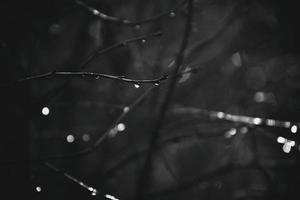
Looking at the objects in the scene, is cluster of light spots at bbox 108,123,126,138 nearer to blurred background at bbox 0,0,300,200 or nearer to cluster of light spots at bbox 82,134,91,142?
blurred background at bbox 0,0,300,200

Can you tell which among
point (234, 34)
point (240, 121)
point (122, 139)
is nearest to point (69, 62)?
point (122, 139)

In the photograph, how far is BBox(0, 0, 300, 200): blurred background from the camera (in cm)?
202

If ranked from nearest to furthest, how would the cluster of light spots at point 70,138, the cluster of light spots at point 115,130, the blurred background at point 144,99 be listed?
the blurred background at point 144,99
the cluster of light spots at point 115,130
the cluster of light spots at point 70,138

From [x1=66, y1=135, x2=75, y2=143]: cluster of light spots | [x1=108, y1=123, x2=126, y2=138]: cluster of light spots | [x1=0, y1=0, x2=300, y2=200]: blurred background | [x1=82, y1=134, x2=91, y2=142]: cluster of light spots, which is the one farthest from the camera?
[x1=82, y1=134, x2=91, y2=142]: cluster of light spots

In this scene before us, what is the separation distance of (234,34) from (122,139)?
1.55 metres

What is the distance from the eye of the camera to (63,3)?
1.98 meters

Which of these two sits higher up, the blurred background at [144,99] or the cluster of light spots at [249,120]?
the blurred background at [144,99]

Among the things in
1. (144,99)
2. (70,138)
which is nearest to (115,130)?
(70,138)

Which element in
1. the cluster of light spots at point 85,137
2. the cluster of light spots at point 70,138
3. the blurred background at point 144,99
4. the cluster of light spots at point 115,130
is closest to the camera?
the blurred background at point 144,99

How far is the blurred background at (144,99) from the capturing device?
2.02 metres

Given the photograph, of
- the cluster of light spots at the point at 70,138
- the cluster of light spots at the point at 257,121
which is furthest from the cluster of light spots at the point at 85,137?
the cluster of light spots at the point at 257,121

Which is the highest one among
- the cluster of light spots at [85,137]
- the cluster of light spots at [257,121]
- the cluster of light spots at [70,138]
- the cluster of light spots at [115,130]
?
the cluster of light spots at [85,137]

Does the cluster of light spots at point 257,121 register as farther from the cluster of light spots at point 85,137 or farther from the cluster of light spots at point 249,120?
the cluster of light spots at point 85,137

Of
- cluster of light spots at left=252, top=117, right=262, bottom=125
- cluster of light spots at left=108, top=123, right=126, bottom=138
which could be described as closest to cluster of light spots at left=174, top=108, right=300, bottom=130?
cluster of light spots at left=252, top=117, right=262, bottom=125
